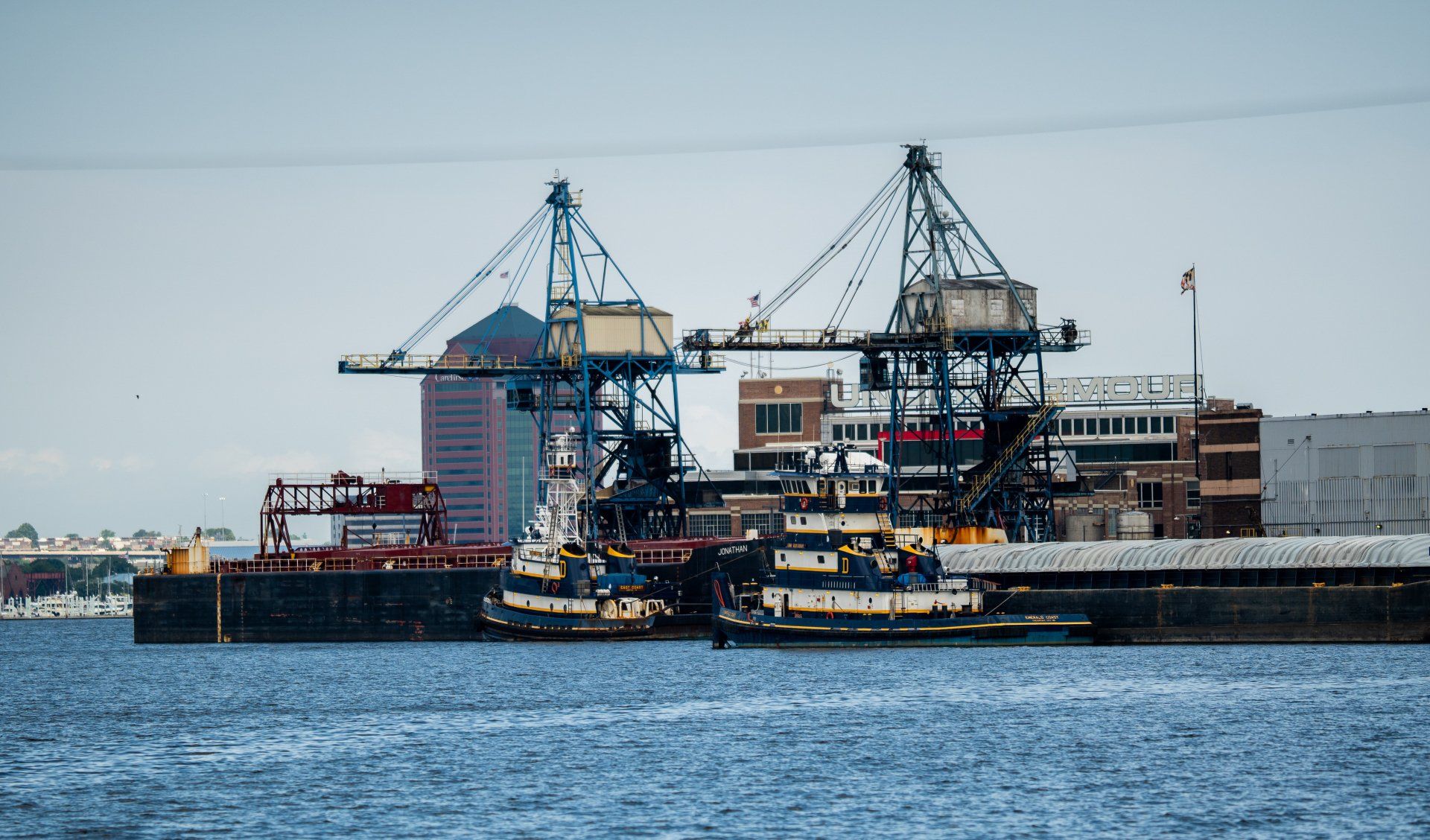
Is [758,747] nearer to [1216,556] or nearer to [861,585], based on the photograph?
[861,585]

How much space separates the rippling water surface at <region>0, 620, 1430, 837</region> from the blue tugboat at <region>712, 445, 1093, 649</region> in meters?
1.41

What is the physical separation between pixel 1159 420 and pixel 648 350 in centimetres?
5528

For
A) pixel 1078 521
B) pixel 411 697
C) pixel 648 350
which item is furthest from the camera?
pixel 1078 521

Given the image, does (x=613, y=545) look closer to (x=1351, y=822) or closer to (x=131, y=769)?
(x=131, y=769)

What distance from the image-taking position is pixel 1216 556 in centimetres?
8725

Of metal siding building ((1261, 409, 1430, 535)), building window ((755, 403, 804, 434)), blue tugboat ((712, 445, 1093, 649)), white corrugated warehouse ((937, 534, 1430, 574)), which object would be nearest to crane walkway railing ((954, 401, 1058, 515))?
white corrugated warehouse ((937, 534, 1430, 574))

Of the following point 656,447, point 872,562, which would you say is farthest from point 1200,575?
point 656,447

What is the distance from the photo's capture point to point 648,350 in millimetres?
114875

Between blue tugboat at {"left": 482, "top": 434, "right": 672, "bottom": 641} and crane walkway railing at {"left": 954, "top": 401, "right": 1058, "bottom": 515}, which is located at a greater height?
crane walkway railing at {"left": 954, "top": 401, "right": 1058, "bottom": 515}

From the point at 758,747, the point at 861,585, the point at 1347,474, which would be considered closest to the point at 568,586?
the point at 861,585

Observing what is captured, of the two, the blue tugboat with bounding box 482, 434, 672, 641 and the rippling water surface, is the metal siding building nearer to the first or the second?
the rippling water surface

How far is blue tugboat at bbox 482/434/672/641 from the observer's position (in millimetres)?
97500

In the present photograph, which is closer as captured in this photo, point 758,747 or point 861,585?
point 758,747

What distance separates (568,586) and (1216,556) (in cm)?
3367
